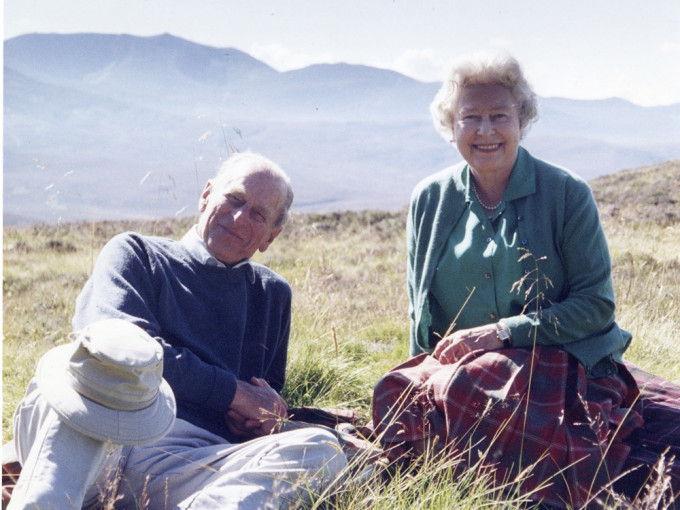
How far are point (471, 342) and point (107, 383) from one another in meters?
1.55

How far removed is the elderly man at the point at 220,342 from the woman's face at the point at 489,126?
88cm

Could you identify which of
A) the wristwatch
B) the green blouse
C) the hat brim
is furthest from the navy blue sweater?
the wristwatch

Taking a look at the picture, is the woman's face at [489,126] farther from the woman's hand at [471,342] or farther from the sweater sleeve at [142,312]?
the sweater sleeve at [142,312]

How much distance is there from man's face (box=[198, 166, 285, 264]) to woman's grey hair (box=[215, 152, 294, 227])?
0.02m

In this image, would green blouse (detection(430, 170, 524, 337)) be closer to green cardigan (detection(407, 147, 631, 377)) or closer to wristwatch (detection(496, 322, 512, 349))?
green cardigan (detection(407, 147, 631, 377))

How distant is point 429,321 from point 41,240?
1220cm

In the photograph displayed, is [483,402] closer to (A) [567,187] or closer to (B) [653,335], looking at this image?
(A) [567,187]

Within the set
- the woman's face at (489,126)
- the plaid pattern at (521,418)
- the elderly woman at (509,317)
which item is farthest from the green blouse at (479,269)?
the plaid pattern at (521,418)

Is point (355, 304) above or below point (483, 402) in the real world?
below

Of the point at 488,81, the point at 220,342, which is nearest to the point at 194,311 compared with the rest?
the point at 220,342

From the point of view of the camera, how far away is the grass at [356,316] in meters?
2.65

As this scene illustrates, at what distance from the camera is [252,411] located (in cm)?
293

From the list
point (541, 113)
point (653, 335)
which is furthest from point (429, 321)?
point (653, 335)

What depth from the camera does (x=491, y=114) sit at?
3.25 m
